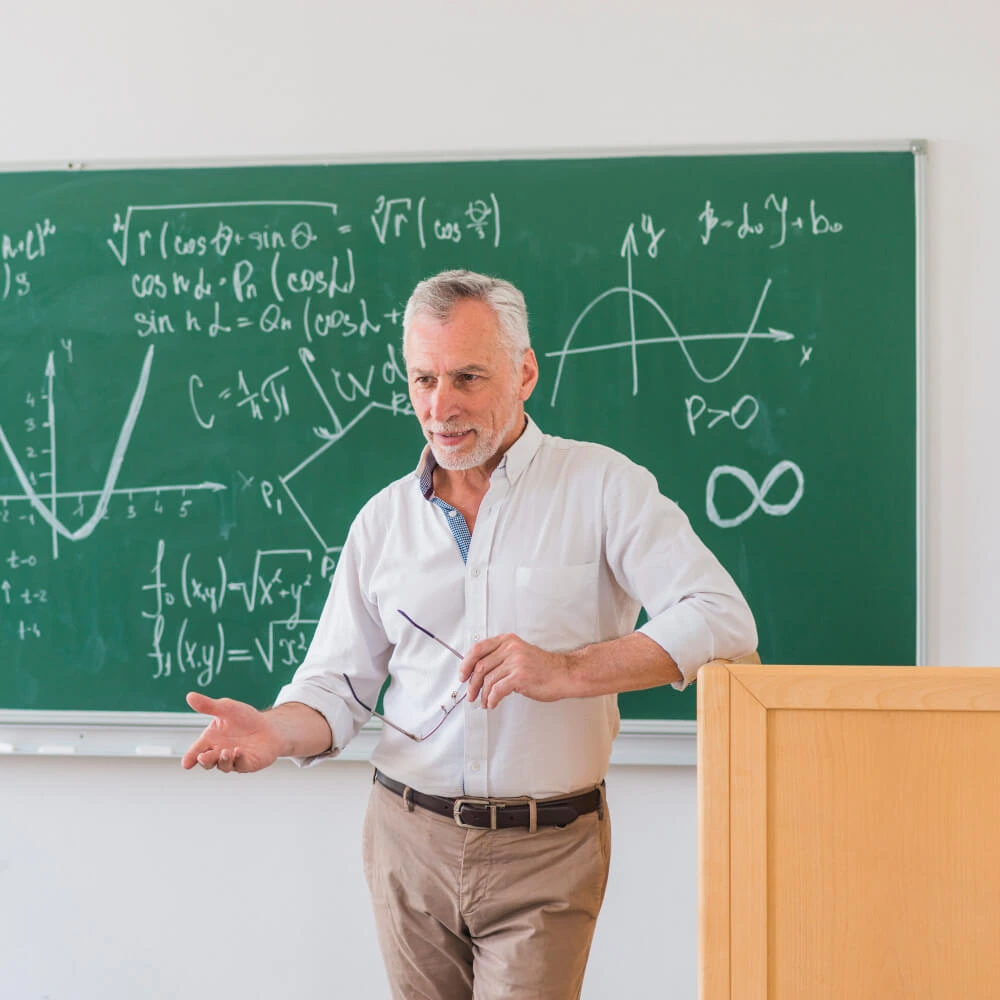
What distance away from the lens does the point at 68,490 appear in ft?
8.21

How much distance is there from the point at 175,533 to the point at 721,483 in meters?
Answer: 1.32

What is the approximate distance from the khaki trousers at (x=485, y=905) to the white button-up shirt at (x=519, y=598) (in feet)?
0.26

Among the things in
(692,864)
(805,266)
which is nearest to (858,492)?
(805,266)

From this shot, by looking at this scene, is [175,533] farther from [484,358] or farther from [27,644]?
[484,358]

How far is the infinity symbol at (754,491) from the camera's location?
2.34 meters

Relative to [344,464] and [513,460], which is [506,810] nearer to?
[513,460]

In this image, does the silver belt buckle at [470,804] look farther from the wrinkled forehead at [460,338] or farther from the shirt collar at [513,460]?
the wrinkled forehead at [460,338]

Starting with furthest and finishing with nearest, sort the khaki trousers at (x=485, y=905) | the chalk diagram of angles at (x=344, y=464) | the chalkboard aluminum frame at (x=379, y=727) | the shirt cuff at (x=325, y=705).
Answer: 1. the chalk diagram of angles at (x=344, y=464)
2. the chalkboard aluminum frame at (x=379, y=727)
3. the shirt cuff at (x=325, y=705)
4. the khaki trousers at (x=485, y=905)

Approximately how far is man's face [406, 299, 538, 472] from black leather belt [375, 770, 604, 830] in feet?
1.78

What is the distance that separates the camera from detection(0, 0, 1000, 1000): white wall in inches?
91.3

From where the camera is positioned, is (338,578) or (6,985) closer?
(338,578)

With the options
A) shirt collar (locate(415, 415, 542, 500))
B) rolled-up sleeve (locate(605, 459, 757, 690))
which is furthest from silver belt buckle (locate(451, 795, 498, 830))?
shirt collar (locate(415, 415, 542, 500))

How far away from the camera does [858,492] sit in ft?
7.62

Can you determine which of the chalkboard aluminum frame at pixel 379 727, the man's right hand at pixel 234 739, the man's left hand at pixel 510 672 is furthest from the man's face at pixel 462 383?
the chalkboard aluminum frame at pixel 379 727
